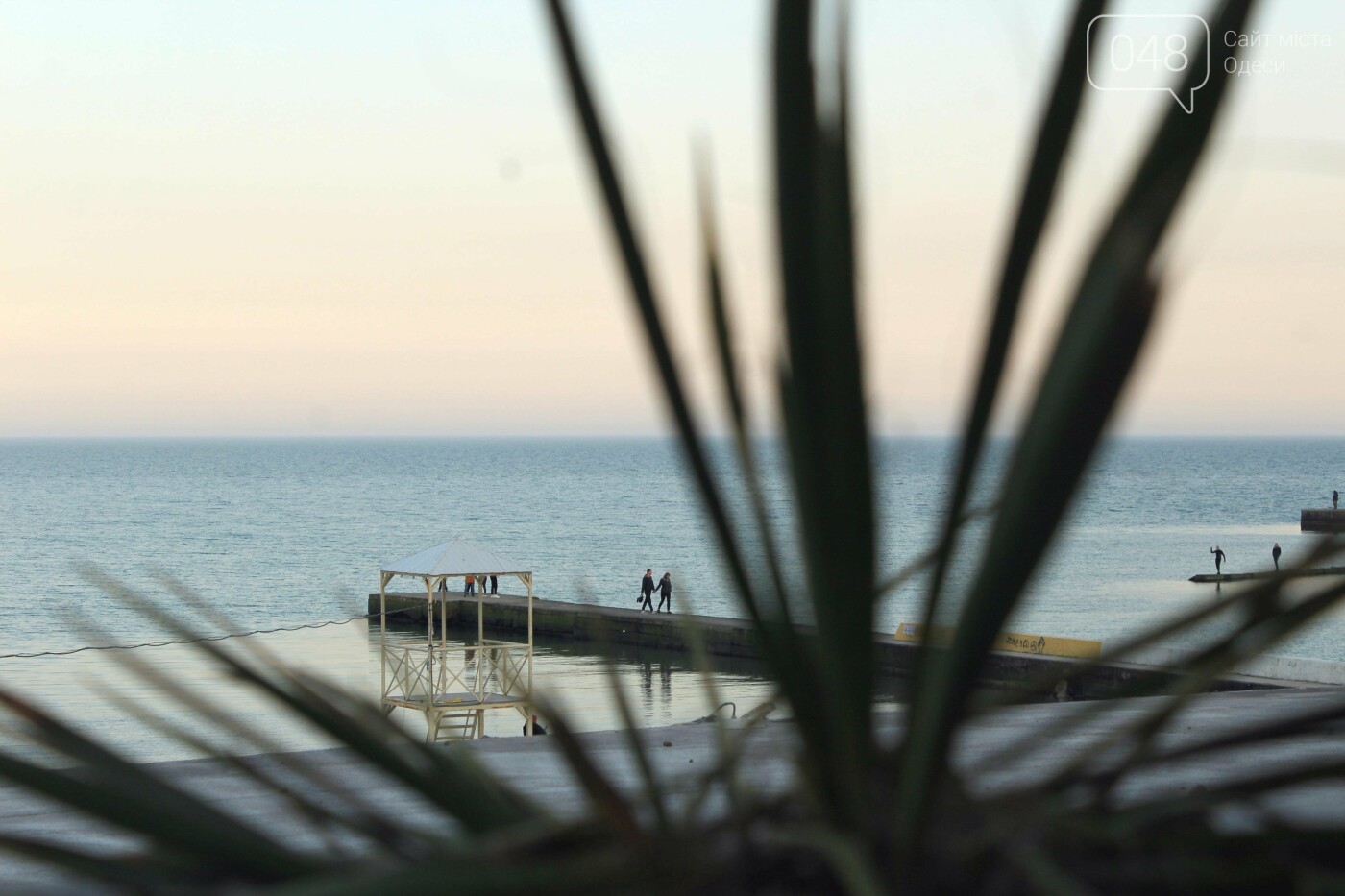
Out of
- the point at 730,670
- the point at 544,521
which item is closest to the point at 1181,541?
the point at 544,521

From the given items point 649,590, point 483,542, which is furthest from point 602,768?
point 483,542

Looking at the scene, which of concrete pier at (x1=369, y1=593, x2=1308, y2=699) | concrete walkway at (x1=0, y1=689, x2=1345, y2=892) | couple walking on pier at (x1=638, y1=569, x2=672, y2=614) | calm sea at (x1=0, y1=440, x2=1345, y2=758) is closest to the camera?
concrete walkway at (x1=0, y1=689, x2=1345, y2=892)

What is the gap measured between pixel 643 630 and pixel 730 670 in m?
5.29

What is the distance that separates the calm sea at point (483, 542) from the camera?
22739 millimetres

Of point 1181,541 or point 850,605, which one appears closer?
point 850,605

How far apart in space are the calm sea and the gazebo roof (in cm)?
209

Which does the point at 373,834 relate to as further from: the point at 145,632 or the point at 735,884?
the point at 145,632

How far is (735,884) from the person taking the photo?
914 mm

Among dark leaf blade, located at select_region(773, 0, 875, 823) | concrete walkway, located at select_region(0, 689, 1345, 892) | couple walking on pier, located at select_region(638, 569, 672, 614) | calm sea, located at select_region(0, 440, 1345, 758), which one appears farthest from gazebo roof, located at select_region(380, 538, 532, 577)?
couple walking on pier, located at select_region(638, 569, 672, 614)

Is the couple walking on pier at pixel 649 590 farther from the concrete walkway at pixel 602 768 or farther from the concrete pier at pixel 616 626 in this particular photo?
the concrete walkway at pixel 602 768

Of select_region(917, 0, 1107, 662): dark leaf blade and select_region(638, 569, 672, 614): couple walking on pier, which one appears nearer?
select_region(917, 0, 1107, 662): dark leaf blade

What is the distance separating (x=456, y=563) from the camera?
20156 millimetres

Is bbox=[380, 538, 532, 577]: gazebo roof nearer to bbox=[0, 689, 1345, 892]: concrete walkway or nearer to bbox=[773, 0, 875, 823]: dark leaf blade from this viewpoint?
bbox=[0, 689, 1345, 892]: concrete walkway

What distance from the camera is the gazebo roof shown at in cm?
1964
